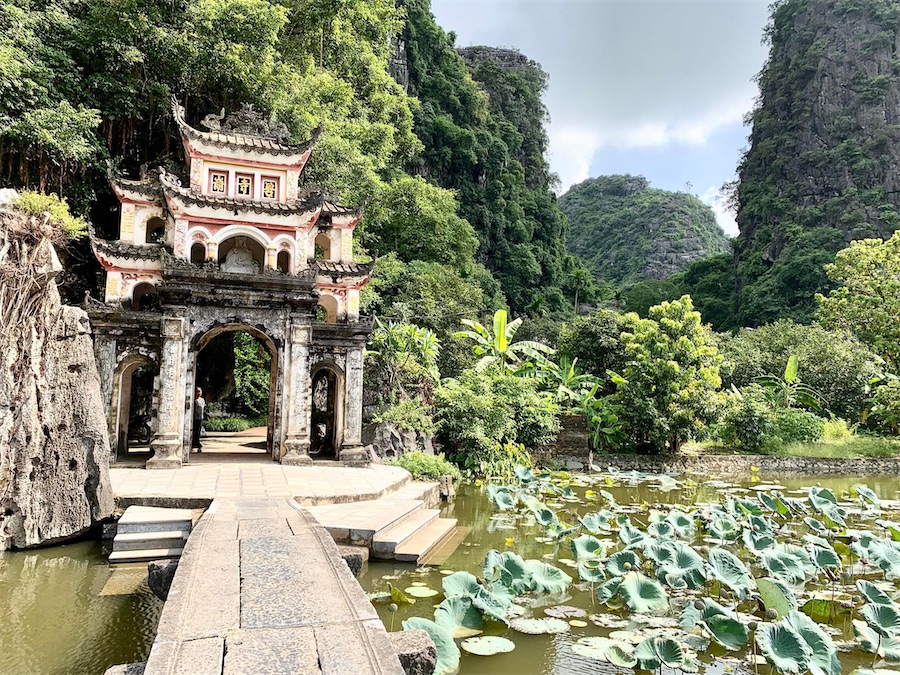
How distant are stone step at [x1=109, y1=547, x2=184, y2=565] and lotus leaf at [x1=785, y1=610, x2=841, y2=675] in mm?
5448

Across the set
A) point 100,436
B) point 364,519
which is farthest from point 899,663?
point 100,436

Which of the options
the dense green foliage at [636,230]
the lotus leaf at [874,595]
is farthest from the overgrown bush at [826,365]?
the dense green foliage at [636,230]

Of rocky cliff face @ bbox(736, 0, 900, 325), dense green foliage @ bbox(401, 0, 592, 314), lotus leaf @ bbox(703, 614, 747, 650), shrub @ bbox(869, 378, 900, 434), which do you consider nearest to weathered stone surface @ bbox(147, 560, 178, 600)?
lotus leaf @ bbox(703, 614, 747, 650)

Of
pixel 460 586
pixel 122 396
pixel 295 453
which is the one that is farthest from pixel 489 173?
pixel 460 586

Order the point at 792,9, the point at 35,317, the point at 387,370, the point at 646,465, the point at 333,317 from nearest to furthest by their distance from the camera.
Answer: the point at 35,317, the point at 333,317, the point at 387,370, the point at 646,465, the point at 792,9

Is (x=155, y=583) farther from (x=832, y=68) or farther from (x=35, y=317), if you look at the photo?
(x=832, y=68)

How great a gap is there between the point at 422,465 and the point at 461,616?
7.63m

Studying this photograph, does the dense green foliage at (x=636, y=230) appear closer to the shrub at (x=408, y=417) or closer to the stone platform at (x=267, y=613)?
the shrub at (x=408, y=417)

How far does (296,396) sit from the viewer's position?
1129 centimetres

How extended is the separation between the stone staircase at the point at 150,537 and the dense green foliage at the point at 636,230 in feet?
187

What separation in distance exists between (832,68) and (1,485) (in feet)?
176

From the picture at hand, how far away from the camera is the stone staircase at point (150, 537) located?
6.10 m

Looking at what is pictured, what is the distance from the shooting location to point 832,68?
141 ft

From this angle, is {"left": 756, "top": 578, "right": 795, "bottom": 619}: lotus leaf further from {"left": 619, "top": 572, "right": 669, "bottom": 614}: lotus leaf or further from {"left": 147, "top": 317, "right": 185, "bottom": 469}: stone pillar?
{"left": 147, "top": 317, "right": 185, "bottom": 469}: stone pillar
